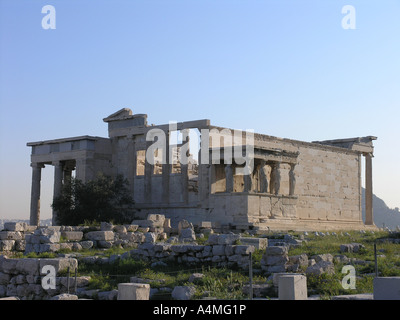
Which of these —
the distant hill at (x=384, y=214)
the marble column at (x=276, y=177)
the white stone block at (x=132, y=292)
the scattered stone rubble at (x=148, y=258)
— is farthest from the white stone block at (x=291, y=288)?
the distant hill at (x=384, y=214)

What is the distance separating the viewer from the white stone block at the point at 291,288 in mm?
9102

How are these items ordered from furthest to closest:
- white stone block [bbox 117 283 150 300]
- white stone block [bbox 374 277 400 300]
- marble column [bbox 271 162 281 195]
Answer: marble column [bbox 271 162 281 195] → white stone block [bbox 117 283 150 300] → white stone block [bbox 374 277 400 300]

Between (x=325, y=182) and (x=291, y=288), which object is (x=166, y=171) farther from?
(x=291, y=288)

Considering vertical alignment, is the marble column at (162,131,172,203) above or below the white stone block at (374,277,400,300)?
above

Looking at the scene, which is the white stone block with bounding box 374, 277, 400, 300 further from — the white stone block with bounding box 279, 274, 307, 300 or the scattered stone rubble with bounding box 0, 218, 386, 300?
the scattered stone rubble with bounding box 0, 218, 386, 300

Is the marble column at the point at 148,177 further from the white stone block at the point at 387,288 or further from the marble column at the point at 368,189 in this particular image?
the white stone block at the point at 387,288

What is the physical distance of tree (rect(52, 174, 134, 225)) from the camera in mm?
28062

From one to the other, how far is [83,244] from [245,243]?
18.6ft

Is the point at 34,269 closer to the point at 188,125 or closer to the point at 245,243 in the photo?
the point at 245,243

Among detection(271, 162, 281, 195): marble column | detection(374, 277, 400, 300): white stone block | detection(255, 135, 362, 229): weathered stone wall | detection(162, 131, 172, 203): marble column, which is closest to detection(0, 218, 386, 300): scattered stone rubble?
detection(374, 277, 400, 300): white stone block

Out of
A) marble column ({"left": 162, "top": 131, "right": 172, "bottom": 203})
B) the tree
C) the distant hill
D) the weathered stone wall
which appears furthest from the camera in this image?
the distant hill

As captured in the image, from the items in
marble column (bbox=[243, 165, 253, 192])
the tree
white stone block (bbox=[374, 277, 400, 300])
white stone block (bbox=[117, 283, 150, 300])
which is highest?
marble column (bbox=[243, 165, 253, 192])

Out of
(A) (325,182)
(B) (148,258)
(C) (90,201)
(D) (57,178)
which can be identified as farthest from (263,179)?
(B) (148,258)

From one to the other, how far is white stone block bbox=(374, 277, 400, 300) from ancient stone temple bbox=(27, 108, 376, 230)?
16.8 meters
